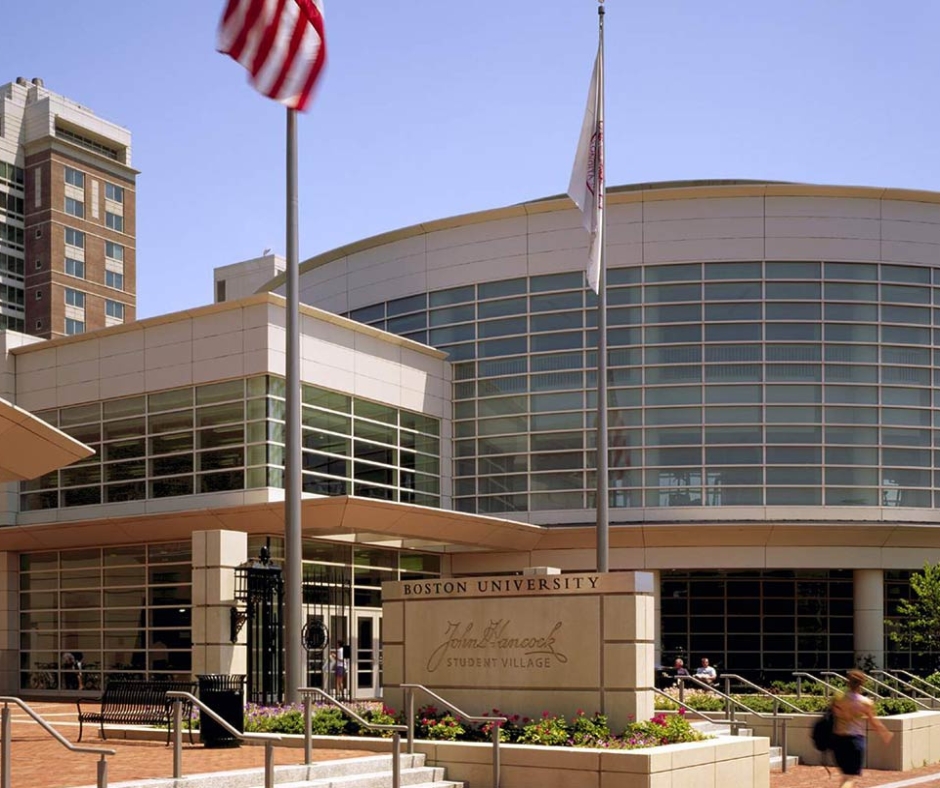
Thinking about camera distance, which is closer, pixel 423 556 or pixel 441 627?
pixel 441 627

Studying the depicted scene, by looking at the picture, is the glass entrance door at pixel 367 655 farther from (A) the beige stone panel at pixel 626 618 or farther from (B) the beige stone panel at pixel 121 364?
(A) the beige stone panel at pixel 626 618

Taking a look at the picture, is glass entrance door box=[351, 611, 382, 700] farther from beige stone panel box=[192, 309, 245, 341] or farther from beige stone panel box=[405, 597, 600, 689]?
beige stone panel box=[405, 597, 600, 689]

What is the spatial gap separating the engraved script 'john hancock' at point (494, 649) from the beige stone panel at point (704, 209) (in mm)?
24389

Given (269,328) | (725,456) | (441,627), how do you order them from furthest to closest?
(725,456)
(269,328)
(441,627)

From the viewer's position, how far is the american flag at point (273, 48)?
19.6 metres

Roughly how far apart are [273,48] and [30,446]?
6.67m

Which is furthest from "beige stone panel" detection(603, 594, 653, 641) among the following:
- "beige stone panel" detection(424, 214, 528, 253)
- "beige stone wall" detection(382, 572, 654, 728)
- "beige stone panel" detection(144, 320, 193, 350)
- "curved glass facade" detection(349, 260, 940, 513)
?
"beige stone panel" detection(424, 214, 528, 253)

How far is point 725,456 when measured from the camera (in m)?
42.2

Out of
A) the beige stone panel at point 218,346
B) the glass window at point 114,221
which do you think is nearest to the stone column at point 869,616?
the beige stone panel at point 218,346

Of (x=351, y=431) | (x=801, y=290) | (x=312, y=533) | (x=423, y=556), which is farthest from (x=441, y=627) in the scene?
(x=801, y=290)

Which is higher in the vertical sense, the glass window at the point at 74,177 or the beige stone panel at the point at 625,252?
the glass window at the point at 74,177

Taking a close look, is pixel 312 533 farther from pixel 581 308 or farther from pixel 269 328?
pixel 581 308

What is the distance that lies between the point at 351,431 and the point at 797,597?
52.5 feet

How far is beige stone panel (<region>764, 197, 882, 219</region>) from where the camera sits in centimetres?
4288
